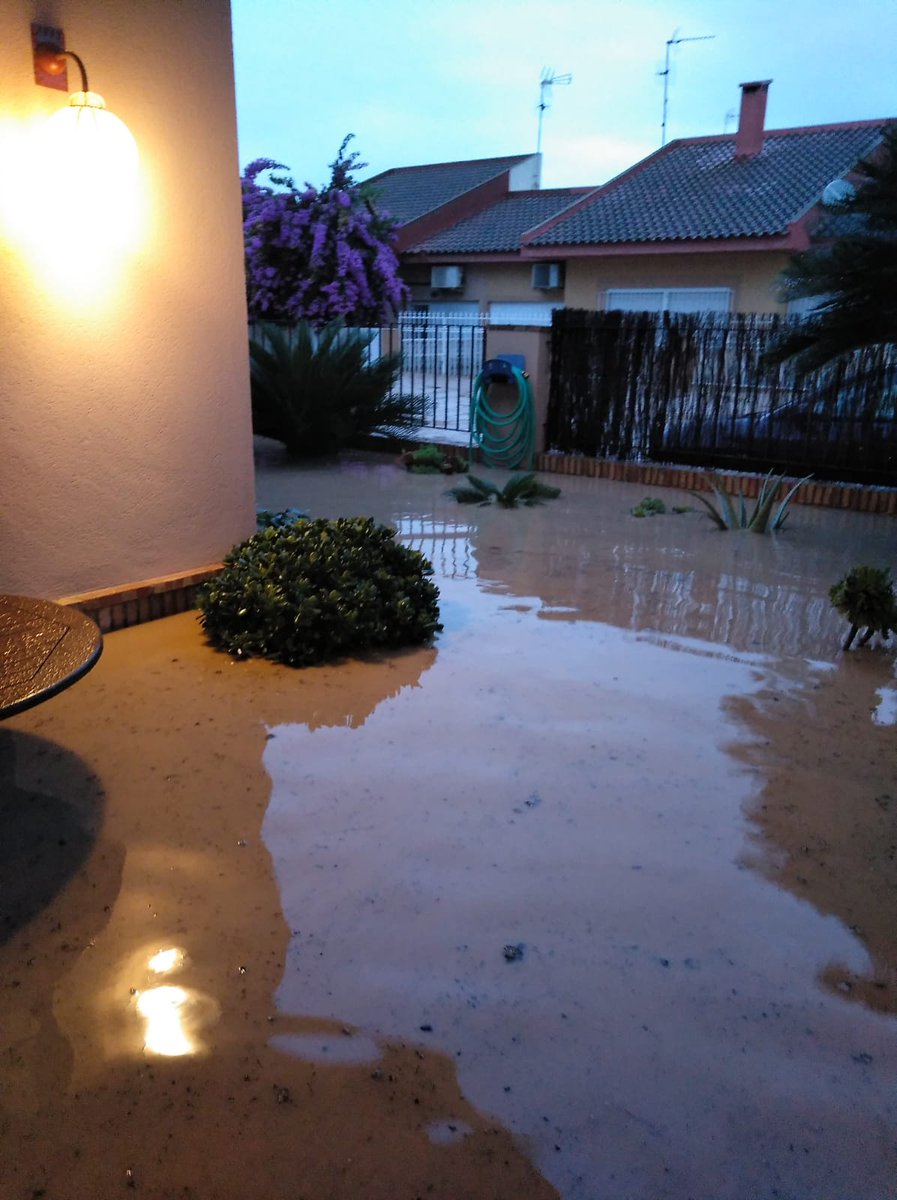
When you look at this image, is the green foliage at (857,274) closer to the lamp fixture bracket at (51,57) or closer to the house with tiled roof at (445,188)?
the lamp fixture bracket at (51,57)

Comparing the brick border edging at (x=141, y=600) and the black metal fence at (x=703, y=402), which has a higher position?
the black metal fence at (x=703, y=402)

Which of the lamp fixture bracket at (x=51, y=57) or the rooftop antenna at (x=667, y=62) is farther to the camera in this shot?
the rooftop antenna at (x=667, y=62)

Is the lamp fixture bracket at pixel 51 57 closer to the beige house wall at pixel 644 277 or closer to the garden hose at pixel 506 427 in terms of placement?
the garden hose at pixel 506 427

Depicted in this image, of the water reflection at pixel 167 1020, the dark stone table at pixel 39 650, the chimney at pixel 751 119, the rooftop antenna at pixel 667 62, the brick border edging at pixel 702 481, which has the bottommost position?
the water reflection at pixel 167 1020

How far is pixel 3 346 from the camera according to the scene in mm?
3594

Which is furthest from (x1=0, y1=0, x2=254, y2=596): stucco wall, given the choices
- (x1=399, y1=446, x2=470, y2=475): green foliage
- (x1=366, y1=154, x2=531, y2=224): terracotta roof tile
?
(x1=366, y1=154, x2=531, y2=224): terracotta roof tile

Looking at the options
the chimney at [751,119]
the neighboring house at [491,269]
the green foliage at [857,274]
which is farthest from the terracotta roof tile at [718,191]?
the green foliage at [857,274]

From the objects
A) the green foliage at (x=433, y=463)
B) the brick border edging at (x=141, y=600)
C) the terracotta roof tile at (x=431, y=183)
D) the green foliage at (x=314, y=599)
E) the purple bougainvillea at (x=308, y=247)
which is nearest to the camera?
the green foliage at (x=314, y=599)

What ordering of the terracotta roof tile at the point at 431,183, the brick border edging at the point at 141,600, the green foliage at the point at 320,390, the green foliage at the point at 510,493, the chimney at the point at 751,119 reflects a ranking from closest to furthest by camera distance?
the brick border edging at the point at 141,600 < the green foliage at the point at 510,493 < the green foliage at the point at 320,390 < the chimney at the point at 751,119 < the terracotta roof tile at the point at 431,183

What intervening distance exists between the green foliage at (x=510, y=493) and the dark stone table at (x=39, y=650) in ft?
17.4

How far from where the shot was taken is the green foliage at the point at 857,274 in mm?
5457

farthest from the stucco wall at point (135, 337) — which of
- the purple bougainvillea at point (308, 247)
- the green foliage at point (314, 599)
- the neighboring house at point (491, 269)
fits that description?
the neighboring house at point (491, 269)

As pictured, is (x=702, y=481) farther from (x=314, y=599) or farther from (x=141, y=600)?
(x=141, y=600)

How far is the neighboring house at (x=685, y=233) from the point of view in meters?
15.9
